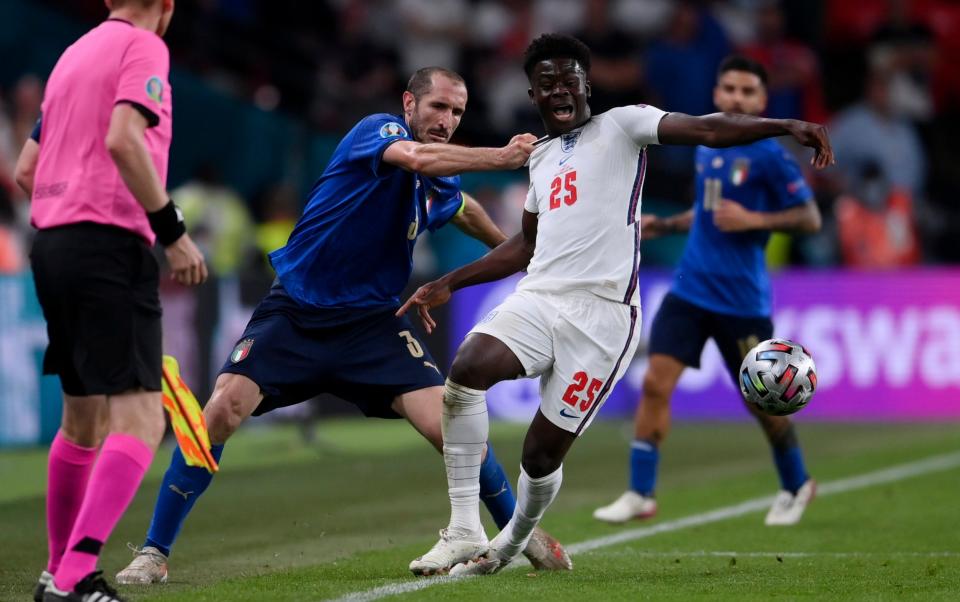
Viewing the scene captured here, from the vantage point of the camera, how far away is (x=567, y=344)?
6.92 metres

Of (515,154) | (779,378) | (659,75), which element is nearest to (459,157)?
(515,154)

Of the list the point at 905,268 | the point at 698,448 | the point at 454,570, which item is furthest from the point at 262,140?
the point at 454,570

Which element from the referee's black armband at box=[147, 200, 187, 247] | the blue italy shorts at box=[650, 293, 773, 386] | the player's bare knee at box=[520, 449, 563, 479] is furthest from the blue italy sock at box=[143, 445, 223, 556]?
the blue italy shorts at box=[650, 293, 773, 386]

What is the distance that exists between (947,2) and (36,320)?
14316mm

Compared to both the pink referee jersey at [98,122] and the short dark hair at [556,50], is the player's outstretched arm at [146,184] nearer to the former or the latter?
the pink referee jersey at [98,122]

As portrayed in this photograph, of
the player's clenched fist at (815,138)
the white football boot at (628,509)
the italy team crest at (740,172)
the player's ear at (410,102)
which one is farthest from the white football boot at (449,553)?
the italy team crest at (740,172)

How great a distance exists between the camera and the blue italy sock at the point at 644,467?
9.81 m

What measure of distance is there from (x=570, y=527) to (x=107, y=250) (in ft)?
14.5

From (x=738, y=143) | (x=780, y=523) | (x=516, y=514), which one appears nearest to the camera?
(x=738, y=143)

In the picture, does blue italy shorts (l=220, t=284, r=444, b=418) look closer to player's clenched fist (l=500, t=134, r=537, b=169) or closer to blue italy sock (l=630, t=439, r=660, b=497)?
player's clenched fist (l=500, t=134, r=537, b=169)

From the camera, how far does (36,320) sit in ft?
46.4

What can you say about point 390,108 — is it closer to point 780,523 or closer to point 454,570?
point 780,523

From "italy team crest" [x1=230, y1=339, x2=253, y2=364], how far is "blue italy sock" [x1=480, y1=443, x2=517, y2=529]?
120 centimetres

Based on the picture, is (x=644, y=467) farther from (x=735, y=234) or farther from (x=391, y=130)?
(x=391, y=130)
